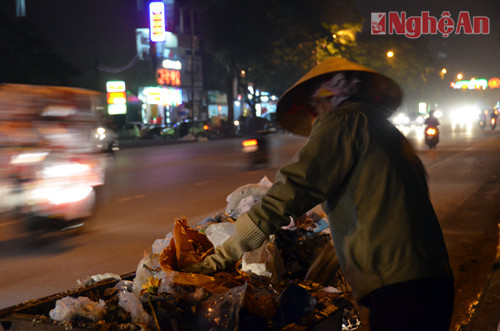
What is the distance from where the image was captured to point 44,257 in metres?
7.30

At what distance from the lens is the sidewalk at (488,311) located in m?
4.56

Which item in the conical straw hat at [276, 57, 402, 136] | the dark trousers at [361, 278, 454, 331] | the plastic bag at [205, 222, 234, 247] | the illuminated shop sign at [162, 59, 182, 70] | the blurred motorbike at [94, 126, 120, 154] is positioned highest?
the illuminated shop sign at [162, 59, 182, 70]

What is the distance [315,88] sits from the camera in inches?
103

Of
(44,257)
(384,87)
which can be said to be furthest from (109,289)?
(44,257)

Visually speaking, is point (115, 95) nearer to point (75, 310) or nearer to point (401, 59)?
point (75, 310)

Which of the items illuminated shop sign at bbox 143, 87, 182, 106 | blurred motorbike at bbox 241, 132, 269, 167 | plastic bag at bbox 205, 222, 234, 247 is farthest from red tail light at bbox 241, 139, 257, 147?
plastic bag at bbox 205, 222, 234, 247

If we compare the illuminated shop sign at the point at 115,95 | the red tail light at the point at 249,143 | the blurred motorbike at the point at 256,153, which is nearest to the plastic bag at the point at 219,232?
the blurred motorbike at the point at 256,153

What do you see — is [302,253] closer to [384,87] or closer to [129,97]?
[384,87]

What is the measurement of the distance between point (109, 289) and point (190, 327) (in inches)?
29.6

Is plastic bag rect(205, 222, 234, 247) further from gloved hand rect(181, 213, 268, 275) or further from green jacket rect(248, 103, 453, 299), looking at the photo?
green jacket rect(248, 103, 453, 299)

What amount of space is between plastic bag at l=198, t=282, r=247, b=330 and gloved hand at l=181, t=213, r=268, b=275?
200 mm

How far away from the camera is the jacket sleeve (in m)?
Result: 2.22

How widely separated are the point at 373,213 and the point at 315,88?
68cm

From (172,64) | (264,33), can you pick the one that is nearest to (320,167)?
(264,33)
